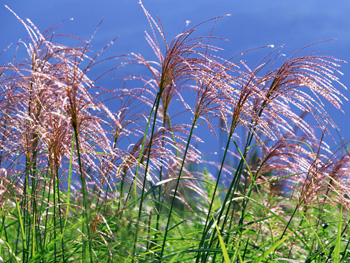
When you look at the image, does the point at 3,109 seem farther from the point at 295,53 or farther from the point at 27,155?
the point at 295,53

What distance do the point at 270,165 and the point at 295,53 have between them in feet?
2.53

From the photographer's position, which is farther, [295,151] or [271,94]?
[295,151]

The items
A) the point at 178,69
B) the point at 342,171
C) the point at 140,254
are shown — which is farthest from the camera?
the point at 342,171

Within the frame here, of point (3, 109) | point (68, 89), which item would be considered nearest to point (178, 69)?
point (68, 89)

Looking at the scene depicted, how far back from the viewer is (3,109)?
2.54 m

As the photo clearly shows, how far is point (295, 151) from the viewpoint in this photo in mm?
2389

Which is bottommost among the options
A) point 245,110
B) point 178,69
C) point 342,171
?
point 342,171

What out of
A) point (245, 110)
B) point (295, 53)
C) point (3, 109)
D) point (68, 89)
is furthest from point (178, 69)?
point (3, 109)

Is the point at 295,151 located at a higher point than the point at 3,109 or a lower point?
lower

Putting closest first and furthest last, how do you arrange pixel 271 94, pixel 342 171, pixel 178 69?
1. pixel 178 69
2. pixel 271 94
3. pixel 342 171

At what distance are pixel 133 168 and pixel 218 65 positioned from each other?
2.54 feet

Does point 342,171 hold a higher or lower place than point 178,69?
lower

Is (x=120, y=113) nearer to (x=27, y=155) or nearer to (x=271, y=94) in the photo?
(x=27, y=155)

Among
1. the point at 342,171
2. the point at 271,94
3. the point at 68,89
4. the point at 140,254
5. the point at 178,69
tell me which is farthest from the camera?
the point at 342,171
